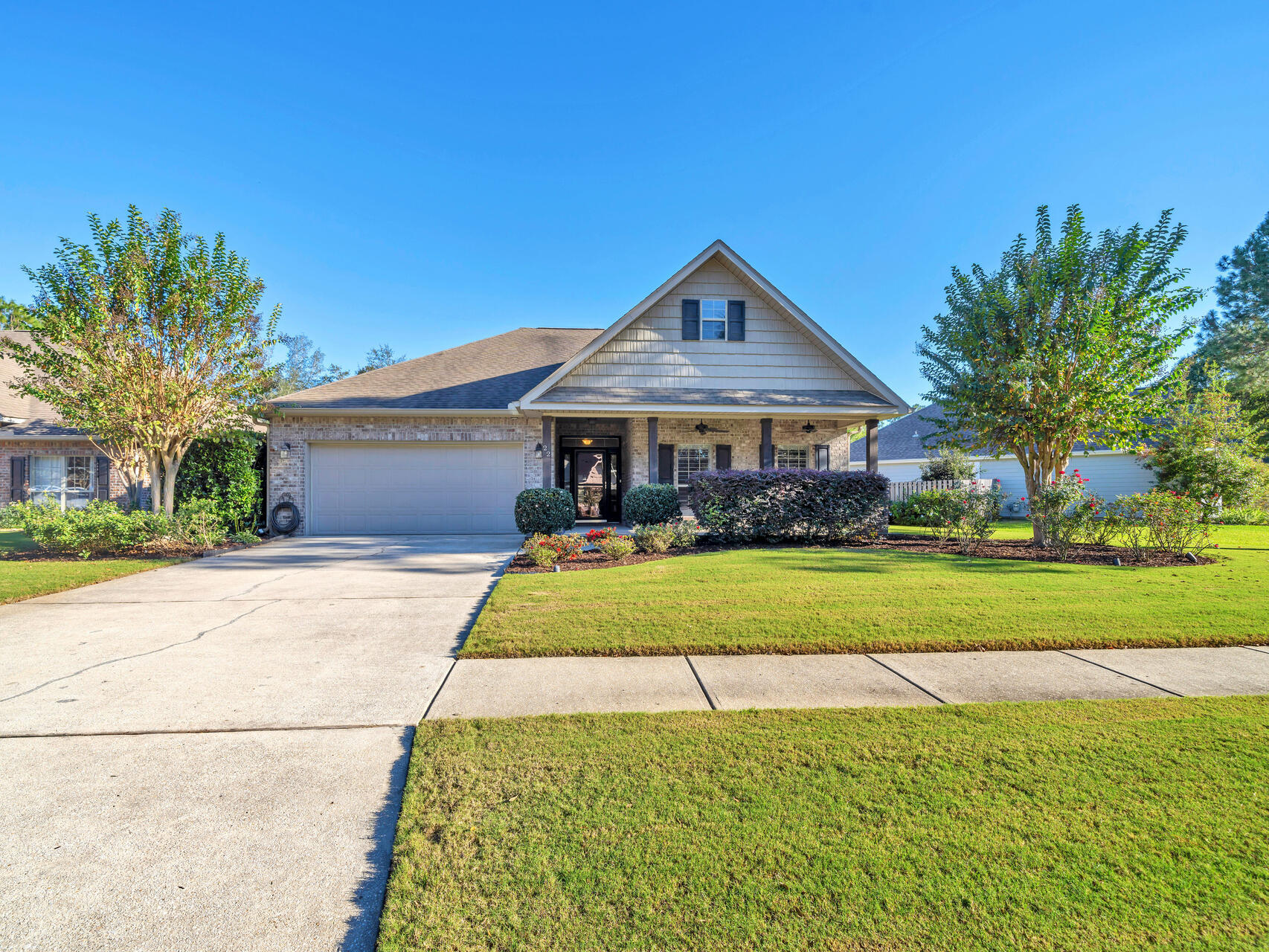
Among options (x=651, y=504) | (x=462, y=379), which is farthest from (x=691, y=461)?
(x=462, y=379)

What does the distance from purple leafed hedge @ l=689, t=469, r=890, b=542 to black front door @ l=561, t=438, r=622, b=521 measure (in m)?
5.05

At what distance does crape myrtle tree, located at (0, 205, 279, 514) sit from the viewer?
10.4 meters

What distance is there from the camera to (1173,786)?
2.61m

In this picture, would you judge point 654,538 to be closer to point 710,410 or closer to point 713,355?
point 710,410

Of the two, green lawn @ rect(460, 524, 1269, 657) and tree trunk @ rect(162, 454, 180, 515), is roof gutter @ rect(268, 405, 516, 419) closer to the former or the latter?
tree trunk @ rect(162, 454, 180, 515)

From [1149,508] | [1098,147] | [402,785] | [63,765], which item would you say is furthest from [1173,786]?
[1098,147]

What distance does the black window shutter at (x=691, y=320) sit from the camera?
1328 centimetres

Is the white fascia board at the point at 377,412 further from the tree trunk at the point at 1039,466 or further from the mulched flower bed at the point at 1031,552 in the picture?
the tree trunk at the point at 1039,466

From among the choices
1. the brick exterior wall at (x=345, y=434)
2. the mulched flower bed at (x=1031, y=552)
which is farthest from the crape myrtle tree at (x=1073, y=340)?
the brick exterior wall at (x=345, y=434)

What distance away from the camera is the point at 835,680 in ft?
13.6

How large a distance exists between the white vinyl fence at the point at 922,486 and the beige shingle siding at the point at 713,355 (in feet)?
20.3

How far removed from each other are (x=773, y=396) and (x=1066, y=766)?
10.9 metres

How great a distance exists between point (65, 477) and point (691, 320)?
708 inches

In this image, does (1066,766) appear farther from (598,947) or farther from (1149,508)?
(1149,508)
